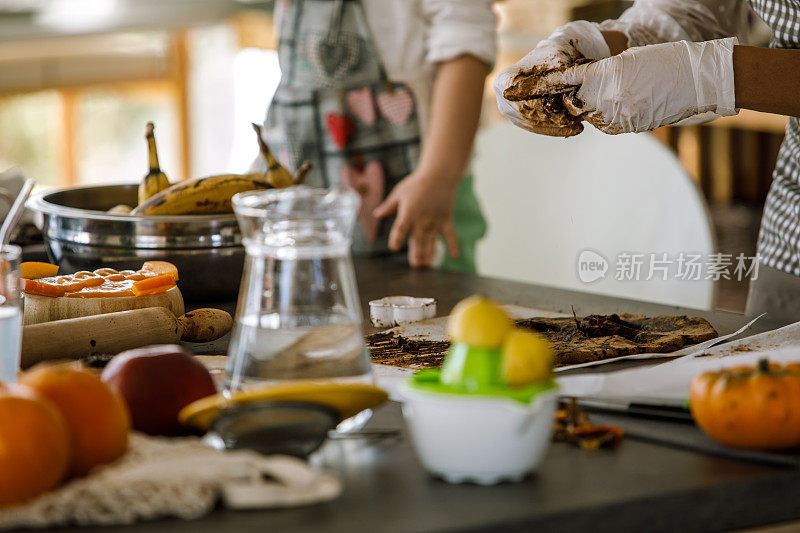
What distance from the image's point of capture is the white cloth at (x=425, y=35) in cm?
173

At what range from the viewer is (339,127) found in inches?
71.2

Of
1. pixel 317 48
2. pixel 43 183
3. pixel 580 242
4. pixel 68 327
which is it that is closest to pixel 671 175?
pixel 580 242

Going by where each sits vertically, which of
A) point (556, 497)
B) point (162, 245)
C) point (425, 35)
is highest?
point (425, 35)

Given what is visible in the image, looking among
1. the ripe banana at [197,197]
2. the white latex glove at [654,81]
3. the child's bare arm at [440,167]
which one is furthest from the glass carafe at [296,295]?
the child's bare arm at [440,167]

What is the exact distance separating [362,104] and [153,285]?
0.85m

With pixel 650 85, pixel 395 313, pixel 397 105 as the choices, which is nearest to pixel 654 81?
pixel 650 85

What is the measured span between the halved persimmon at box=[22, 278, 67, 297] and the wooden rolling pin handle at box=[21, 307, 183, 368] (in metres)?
0.09

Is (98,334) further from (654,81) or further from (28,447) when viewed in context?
(654,81)

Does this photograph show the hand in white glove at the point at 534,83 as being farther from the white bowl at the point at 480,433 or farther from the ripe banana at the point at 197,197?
the white bowl at the point at 480,433

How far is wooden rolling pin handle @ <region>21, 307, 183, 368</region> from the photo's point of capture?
898 mm

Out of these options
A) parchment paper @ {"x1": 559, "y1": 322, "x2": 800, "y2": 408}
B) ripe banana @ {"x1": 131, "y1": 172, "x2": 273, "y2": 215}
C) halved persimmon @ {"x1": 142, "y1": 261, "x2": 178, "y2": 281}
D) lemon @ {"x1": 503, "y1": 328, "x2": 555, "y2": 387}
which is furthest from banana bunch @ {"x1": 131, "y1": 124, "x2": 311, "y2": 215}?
lemon @ {"x1": 503, "y1": 328, "x2": 555, "y2": 387}

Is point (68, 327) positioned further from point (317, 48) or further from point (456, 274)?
point (317, 48)

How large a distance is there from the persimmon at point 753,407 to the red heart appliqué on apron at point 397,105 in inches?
48.2

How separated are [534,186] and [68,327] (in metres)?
1.35
